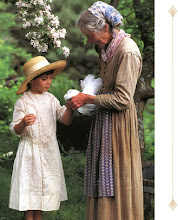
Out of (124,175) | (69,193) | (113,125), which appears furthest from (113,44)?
(69,193)

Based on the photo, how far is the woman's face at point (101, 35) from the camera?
103 inches

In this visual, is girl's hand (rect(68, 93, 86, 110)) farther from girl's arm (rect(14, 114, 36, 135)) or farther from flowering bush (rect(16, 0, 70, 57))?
flowering bush (rect(16, 0, 70, 57))

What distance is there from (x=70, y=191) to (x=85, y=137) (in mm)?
926

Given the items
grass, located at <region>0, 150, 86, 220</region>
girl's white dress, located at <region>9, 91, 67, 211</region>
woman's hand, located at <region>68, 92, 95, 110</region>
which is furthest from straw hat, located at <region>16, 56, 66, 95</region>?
grass, located at <region>0, 150, 86, 220</region>

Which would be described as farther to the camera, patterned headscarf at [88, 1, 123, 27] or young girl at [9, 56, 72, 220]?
young girl at [9, 56, 72, 220]

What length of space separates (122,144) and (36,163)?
71 centimetres

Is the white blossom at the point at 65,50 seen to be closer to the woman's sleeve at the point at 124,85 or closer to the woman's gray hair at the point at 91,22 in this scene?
the woman's gray hair at the point at 91,22

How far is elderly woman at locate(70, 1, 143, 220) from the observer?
2566mm

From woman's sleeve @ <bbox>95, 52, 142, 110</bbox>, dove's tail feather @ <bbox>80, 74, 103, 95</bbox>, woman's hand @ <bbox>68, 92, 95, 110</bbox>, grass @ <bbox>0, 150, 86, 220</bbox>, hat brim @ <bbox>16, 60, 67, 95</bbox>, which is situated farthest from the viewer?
grass @ <bbox>0, 150, 86, 220</bbox>

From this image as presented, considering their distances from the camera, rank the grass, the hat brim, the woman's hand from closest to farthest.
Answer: the woman's hand < the hat brim < the grass

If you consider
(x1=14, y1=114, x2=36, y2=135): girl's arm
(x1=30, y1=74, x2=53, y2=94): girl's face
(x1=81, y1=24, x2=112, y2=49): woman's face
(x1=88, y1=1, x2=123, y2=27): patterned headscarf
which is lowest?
(x1=14, y1=114, x2=36, y2=135): girl's arm

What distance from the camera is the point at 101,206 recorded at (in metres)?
2.67

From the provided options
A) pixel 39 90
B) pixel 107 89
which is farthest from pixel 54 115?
pixel 107 89
